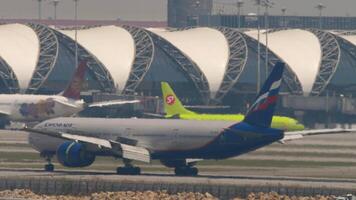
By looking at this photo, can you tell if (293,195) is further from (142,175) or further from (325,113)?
(325,113)

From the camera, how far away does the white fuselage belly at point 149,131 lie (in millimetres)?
96188

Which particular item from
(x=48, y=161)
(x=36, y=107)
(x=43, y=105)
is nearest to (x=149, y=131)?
(x=48, y=161)

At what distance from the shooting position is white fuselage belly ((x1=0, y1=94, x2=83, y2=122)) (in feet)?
575

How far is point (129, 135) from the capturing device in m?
98.2

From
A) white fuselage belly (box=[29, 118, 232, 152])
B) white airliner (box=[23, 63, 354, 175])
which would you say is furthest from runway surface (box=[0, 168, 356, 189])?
white fuselage belly (box=[29, 118, 232, 152])

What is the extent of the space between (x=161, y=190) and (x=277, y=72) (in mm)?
20594

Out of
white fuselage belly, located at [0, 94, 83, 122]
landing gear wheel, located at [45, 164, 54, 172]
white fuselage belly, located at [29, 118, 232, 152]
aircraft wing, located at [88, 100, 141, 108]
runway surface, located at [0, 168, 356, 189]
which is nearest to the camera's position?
runway surface, located at [0, 168, 356, 189]

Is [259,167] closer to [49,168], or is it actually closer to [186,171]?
[186,171]

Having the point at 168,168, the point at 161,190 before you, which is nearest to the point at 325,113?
the point at 168,168

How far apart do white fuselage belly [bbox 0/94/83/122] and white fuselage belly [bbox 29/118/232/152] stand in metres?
74.2

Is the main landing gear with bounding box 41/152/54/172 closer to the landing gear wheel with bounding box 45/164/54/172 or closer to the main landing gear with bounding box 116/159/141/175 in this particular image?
the landing gear wheel with bounding box 45/164/54/172

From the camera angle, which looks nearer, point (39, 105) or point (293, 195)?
point (293, 195)

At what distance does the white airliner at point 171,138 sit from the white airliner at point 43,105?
244ft

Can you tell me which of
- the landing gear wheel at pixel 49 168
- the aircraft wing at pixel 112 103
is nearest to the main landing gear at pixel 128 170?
the landing gear wheel at pixel 49 168
